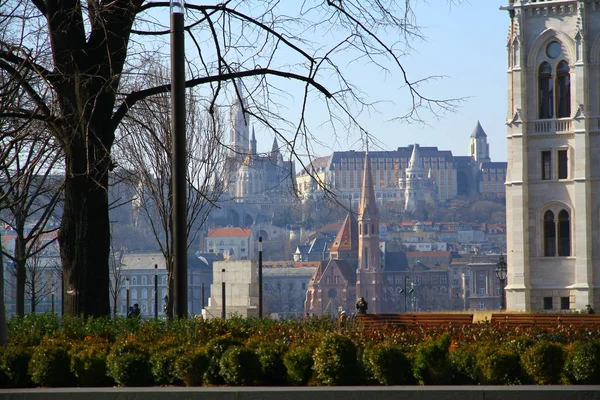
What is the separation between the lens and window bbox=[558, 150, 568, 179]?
48469 millimetres

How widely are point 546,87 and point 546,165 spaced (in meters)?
3.33

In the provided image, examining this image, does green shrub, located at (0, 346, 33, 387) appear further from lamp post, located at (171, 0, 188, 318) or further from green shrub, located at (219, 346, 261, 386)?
lamp post, located at (171, 0, 188, 318)

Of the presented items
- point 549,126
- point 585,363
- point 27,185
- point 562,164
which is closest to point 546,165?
point 562,164

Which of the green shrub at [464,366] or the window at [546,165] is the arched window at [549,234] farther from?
the green shrub at [464,366]

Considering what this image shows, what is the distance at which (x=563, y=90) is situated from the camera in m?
48.2

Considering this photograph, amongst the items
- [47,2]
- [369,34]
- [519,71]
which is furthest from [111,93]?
[519,71]

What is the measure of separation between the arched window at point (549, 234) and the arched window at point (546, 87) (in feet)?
14.6

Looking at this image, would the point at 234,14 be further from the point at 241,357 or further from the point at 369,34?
the point at 241,357

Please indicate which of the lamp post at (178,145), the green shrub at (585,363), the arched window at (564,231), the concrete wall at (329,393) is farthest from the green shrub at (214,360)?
the arched window at (564,231)

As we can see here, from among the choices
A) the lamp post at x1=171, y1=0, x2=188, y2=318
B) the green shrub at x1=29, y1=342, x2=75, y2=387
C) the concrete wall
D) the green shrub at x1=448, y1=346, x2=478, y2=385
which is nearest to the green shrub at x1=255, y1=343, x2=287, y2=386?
the concrete wall

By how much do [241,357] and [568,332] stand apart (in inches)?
324

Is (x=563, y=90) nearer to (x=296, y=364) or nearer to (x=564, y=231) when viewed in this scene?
(x=564, y=231)

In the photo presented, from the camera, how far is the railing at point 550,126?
158ft

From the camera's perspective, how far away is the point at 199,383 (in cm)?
1016
